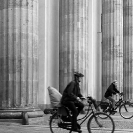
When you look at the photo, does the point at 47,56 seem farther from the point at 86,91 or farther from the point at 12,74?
the point at 12,74

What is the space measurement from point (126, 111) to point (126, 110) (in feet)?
0.29

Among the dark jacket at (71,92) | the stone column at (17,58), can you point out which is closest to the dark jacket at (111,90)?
the stone column at (17,58)

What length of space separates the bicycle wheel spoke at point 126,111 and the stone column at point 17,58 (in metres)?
4.49

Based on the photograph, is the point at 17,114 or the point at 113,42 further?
the point at 113,42

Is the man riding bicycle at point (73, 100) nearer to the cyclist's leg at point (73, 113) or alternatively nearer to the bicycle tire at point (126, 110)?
the cyclist's leg at point (73, 113)

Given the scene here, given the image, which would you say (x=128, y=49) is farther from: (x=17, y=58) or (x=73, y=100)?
(x=73, y=100)

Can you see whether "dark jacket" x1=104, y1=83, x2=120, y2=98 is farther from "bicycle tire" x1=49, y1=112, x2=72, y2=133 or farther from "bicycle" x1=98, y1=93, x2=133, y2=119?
"bicycle tire" x1=49, y1=112, x2=72, y2=133

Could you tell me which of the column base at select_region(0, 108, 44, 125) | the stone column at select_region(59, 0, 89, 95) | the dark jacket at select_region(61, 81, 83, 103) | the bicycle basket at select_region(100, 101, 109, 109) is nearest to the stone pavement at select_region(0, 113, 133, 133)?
the column base at select_region(0, 108, 44, 125)

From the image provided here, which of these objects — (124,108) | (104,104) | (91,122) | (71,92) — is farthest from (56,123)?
(104,104)

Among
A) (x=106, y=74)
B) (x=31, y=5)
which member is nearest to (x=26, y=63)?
(x=31, y=5)

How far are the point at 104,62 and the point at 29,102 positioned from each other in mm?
12454

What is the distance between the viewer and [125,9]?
97.3 feet

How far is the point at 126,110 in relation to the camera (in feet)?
57.9

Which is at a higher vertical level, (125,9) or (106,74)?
(125,9)
